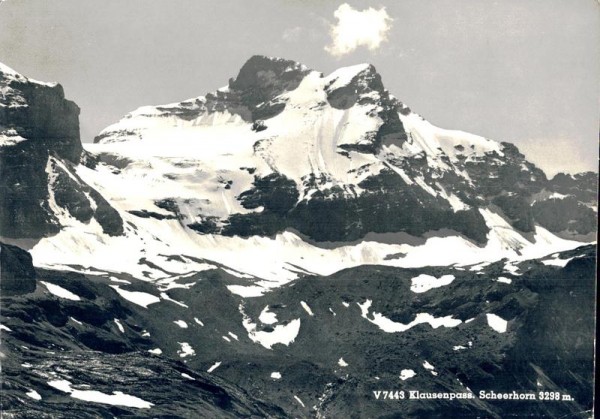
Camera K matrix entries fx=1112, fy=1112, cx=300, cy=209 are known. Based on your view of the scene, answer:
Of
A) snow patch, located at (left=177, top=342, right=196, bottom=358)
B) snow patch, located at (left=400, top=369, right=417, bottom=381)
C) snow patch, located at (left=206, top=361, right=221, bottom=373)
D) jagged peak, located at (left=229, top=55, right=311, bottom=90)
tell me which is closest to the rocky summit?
snow patch, located at (left=206, top=361, right=221, bottom=373)

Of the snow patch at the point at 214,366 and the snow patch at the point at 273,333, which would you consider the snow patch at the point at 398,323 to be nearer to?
the snow patch at the point at 273,333

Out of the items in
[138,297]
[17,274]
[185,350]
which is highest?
[138,297]

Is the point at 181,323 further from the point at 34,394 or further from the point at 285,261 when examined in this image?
the point at 34,394

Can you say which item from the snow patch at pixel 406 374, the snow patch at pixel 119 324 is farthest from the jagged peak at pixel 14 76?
the snow patch at pixel 406 374

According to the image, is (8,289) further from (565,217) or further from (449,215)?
(565,217)

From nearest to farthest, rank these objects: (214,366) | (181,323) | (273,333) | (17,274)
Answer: (17,274) < (214,366) < (181,323) < (273,333)

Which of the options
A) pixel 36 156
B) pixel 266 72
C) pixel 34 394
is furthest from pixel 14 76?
pixel 34 394

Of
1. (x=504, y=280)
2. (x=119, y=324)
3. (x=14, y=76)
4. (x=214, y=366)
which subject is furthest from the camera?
(x=504, y=280)
